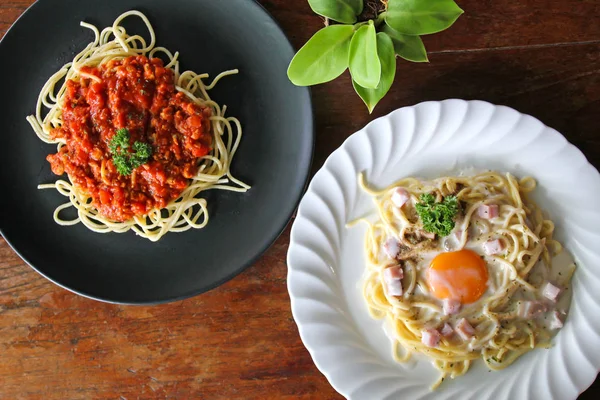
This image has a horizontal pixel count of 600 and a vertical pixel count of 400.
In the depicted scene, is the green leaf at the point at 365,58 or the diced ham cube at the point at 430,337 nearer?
the green leaf at the point at 365,58

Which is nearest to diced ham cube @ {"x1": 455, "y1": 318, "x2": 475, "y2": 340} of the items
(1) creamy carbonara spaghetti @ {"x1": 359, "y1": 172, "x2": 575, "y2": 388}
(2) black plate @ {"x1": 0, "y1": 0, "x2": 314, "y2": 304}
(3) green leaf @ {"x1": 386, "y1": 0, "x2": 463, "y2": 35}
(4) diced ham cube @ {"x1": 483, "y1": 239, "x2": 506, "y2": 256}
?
(1) creamy carbonara spaghetti @ {"x1": 359, "y1": 172, "x2": 575, "y2": 388}

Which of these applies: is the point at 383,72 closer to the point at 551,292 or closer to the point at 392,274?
the point at 392,274

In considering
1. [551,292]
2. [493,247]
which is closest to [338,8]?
[493,247]

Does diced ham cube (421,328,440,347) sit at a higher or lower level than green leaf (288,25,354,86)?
lower

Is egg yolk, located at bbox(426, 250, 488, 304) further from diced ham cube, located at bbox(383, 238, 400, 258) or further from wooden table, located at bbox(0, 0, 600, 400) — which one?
wooden table, located at bbox(0, 0, 600, 400)

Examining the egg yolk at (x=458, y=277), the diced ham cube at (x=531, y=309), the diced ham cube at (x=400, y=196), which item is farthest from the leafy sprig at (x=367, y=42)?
the diced ham cube at (x=531, y=309)

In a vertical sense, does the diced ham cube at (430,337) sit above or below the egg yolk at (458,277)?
below

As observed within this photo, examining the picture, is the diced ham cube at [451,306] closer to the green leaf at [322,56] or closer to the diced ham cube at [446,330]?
the diced ham cube at [446,330]
